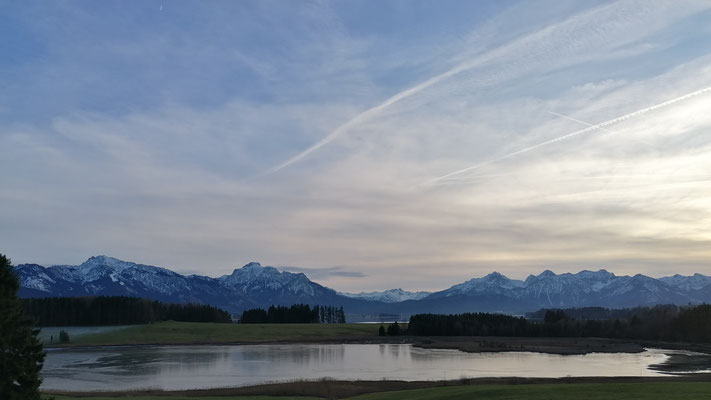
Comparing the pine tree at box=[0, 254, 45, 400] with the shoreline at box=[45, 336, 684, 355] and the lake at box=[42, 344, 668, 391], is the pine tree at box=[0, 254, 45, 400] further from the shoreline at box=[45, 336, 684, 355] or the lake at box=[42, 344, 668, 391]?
the shoreline at box=[45, 336, 684, 355]

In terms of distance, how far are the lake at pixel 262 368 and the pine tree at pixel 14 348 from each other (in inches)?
Answer: 1735

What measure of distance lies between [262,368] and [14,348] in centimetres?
7145

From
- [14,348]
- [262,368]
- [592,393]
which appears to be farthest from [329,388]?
[14,348]

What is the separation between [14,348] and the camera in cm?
3023

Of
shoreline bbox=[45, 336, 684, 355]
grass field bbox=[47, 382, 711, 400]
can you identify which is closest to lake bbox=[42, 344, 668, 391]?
shoreline bbox=[45, 336, 684, 355]

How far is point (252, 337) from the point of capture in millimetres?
183625

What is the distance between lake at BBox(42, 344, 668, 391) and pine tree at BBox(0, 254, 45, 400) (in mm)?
44077

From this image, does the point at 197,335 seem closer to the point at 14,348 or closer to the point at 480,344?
the point at 480,344

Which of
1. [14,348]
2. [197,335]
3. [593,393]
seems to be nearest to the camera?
[14,348]

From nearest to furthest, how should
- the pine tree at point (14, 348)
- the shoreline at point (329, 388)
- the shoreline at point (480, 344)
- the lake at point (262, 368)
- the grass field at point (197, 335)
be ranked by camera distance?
the pine tree at point (14, 348) → the shoreline at point (329, 388) → the lake at point (262, 368) → the shoreline at point (480, 344) → the grass field at point (197, 335)

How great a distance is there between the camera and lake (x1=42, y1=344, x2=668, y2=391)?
80250mm

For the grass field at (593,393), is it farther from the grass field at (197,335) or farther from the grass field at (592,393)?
the grass field at (197,335)

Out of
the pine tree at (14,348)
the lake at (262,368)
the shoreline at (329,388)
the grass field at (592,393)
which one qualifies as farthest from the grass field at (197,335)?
the pine tree at (14,348)

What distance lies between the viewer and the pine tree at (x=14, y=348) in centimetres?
2942
